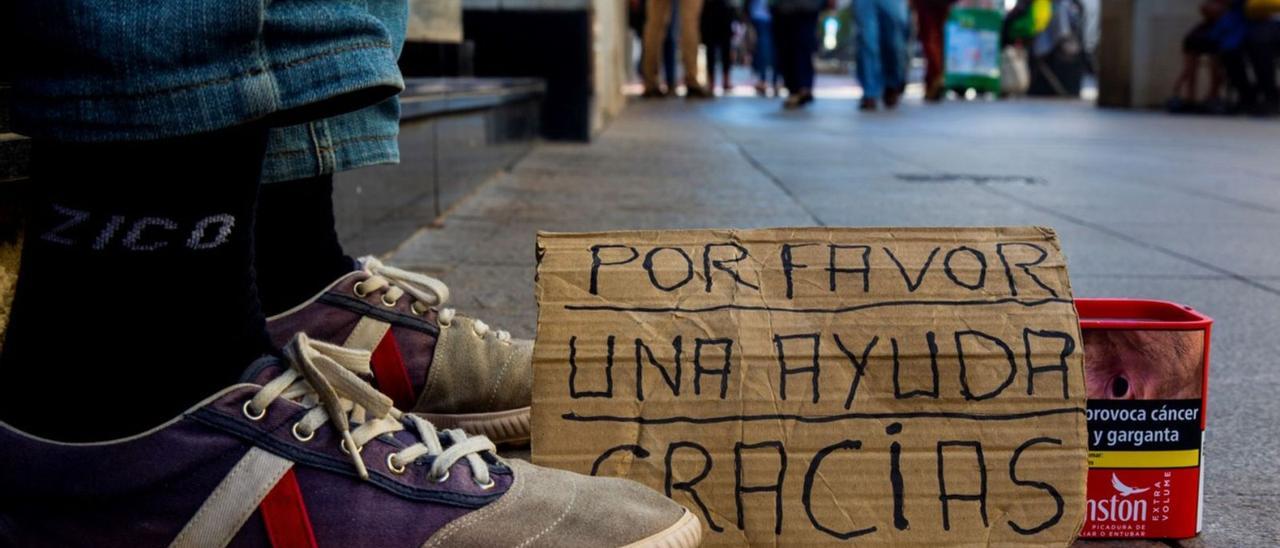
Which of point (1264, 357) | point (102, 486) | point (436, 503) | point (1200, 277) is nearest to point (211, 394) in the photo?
point (102, 486)

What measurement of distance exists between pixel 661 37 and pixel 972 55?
3953 millimetres

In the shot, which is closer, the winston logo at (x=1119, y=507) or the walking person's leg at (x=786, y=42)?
the winston logo at (x=1119, y=507)

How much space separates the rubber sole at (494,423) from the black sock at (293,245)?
0.71ft

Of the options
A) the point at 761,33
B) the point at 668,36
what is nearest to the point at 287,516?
the point at 668,36

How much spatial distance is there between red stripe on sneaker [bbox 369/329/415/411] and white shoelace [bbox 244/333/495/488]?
1.17ft

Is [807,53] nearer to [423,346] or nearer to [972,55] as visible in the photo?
[972,55]

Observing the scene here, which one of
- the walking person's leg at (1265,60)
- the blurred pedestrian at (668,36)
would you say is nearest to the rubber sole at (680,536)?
the walking person's leg at (1265,60)

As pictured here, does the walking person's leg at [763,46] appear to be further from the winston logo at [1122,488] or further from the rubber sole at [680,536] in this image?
the rubber sole at [680,536]

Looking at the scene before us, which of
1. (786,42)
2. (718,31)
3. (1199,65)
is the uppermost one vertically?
(718,31)

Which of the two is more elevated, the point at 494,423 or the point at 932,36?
the point at 932,36

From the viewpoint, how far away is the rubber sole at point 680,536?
45.8 inches

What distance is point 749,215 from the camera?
12.4ft

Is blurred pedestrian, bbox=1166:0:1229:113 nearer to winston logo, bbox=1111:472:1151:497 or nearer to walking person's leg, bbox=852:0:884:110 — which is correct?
walking person's leg, bbox=852:0:884:110

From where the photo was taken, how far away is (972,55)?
46.5 ft
